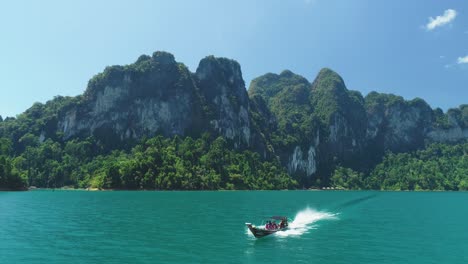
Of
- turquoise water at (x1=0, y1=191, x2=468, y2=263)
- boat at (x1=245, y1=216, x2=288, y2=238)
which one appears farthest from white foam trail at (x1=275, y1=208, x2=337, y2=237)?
boat at (x1=245, y1=216, x2=288, y2=238)

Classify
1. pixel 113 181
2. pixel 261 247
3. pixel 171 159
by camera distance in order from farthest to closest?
pixel 171 159 → pixel 113 181 → pixel 261 247

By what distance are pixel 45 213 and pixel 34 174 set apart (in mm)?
140414

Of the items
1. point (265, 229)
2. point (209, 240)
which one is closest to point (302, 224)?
point (265, 229)

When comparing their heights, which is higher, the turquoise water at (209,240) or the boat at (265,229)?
the boat at (265,229)

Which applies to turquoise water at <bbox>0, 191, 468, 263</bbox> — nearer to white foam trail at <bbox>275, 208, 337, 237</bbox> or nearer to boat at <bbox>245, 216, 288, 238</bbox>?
white foam trail at <bbox>275, 208, 337, 237</bbox>

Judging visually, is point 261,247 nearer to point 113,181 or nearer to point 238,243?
point 238,243

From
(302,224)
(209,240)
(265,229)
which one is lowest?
Answer: (209,240)

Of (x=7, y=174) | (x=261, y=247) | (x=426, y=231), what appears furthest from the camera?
(x=7, y=174)

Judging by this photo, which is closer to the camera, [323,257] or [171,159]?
[323,257]

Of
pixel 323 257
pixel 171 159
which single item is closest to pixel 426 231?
pixel 323 257

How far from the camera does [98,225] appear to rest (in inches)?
1993

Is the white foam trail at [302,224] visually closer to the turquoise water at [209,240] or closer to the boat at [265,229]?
the turquoise water at [209,240]

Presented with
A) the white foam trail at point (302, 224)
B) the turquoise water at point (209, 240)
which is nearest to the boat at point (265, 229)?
the turquoise water at point (209, 240)

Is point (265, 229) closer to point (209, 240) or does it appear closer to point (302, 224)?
point (209, 240)
